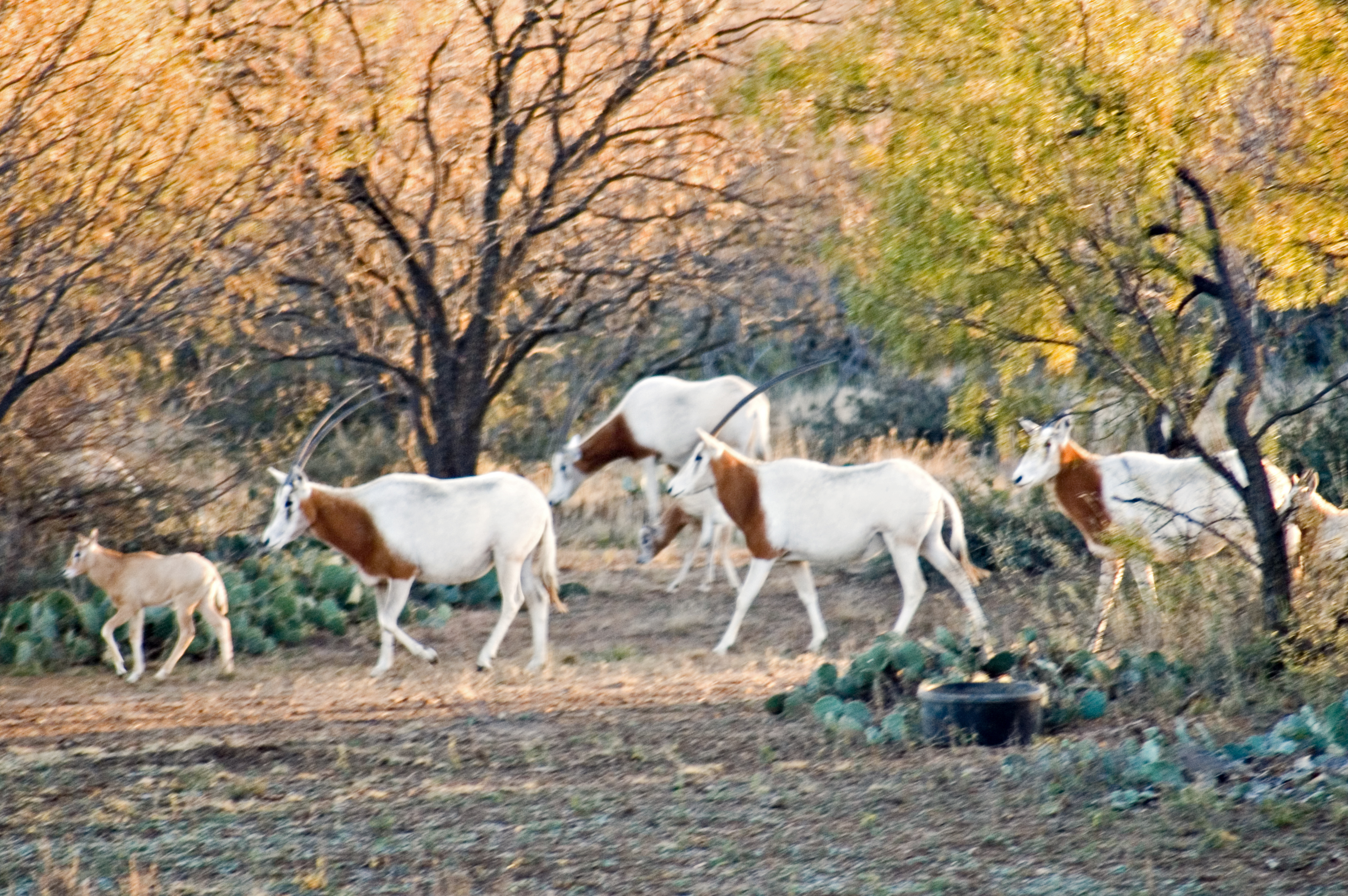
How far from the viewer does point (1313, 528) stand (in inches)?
331

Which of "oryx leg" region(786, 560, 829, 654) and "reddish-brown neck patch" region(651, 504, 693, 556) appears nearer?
"oryx leg" region(786, 560, 829, 654)

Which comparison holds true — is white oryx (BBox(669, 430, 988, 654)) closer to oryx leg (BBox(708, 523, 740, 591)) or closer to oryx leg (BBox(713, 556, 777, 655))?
oryx leg (BBox(713, 556, 777, 655))

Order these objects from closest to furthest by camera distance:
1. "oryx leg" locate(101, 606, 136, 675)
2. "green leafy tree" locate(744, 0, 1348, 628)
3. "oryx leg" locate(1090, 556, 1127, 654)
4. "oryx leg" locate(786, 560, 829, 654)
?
1. "green leafy tree" locate(744, 0, 1348, 628)
2. "oryx leg" locate(1090, 556, 1127, 654)
3. "oryx leg" locate(101, 606, 136, 675)
4. "oryx leg" locate(786, 560, 829, 654)

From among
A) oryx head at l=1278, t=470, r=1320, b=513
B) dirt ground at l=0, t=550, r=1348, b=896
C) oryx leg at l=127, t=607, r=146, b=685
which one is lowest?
dirt ground at l=0, t=550, r=1348, b=896

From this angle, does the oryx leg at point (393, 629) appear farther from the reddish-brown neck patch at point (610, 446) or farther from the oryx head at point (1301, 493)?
the oryx head at point (1301, 493)

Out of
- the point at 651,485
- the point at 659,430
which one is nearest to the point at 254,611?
the point at 659,430

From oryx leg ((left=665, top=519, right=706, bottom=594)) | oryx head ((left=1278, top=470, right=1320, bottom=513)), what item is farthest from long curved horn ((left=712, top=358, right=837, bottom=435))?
oryx head ((left=1278, top=470, right=1320, bottom=513))

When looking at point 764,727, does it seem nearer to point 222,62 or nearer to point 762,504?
Answer: point 762,504

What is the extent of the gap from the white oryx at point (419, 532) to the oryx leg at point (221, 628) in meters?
0.55

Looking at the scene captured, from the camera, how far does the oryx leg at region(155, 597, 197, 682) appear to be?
10.6m

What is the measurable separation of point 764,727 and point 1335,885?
3.48 meters

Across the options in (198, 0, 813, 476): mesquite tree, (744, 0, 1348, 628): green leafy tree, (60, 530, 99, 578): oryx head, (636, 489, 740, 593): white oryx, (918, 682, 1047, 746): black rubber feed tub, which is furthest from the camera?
(636, 489, 740, 593): white oryx

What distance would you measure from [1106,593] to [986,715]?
2.69m

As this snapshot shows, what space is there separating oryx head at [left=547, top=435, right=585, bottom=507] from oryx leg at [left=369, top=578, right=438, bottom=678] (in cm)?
427
